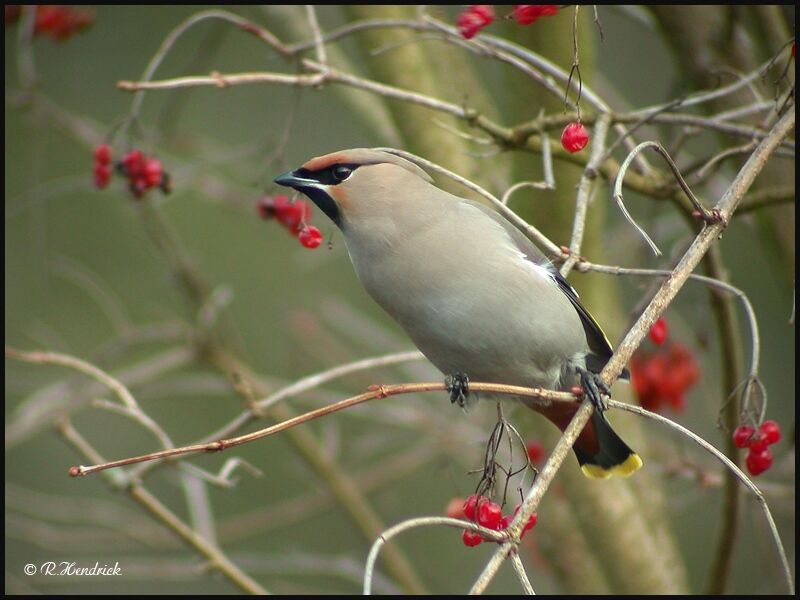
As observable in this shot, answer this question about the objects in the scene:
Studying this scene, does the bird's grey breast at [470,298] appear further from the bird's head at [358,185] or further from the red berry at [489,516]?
the red berry at [489,516]

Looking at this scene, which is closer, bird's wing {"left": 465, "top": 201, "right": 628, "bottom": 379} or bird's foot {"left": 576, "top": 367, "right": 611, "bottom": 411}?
bird's foot {"left": 576, "top": 367, "right": 611, "bottom": 411}

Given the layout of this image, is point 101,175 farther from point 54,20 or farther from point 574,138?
point 574,138

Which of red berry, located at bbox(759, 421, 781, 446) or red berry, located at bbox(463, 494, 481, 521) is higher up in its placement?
red berry, located at bbox(759, 421, 781, 446)

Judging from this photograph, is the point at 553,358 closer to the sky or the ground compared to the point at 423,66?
closer to the ground

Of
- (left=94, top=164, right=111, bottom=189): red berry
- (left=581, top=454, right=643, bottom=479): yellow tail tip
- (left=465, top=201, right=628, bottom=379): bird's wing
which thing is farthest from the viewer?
(left=94, top=164, right=111, bottom=189): red berry

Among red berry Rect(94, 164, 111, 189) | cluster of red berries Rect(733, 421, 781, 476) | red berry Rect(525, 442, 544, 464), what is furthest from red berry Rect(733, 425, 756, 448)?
red berry Rect(94, 164, 111, 189)

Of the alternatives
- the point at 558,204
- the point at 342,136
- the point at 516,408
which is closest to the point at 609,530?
the point at 516,408

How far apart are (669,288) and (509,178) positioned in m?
1.52

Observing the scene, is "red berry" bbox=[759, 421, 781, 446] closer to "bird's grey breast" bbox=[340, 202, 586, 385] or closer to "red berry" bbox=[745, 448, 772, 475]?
"red berry" bbox=[745, 448, 772, 475]

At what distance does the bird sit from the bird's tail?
0.23 metres

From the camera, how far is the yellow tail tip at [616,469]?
9.70 ft

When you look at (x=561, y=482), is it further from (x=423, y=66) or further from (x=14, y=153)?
(x=14, y=153)

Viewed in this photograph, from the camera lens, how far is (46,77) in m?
6.77

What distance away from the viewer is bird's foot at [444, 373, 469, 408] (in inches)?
107
